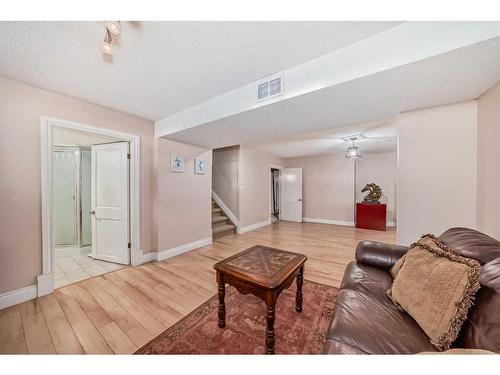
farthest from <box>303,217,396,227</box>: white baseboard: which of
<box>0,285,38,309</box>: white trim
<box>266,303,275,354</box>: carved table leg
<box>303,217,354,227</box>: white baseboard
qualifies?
<box>0,285,38,309</box>: white trim

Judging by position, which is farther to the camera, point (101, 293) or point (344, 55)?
point (101, 293)

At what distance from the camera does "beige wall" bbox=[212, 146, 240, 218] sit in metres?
4.78

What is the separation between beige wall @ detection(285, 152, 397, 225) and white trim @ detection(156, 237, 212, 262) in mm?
4009

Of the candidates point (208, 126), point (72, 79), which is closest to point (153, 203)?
point (208, 126)

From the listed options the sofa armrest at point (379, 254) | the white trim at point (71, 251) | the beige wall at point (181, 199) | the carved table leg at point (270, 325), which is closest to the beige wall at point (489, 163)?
the sofa armrest at point (379, 254)

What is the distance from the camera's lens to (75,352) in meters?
1.28

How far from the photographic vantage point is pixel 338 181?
5.90 metres

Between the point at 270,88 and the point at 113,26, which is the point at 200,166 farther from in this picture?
the point at 113,26

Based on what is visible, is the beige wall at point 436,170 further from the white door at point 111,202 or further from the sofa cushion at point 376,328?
the white door at point 111,202

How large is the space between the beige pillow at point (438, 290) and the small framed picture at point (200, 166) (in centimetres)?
318

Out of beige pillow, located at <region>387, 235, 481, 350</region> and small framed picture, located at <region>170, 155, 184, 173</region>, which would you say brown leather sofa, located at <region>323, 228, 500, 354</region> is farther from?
small framed picture, located at <region>170, 155, 184, 173</region>

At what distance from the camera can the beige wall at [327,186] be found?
5.75 meters
